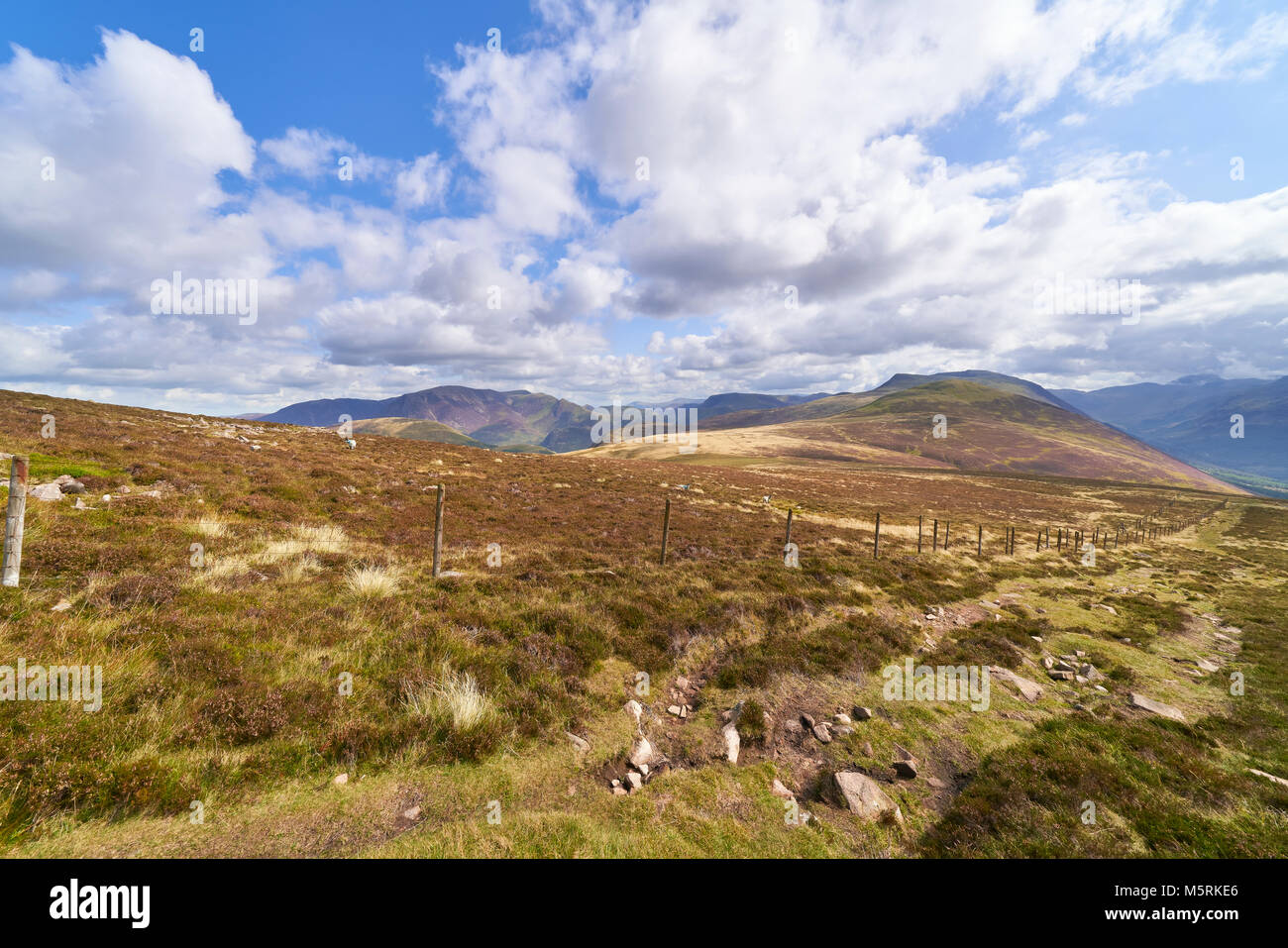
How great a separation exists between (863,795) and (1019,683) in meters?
7.15

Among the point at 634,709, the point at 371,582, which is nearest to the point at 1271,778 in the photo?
the point at 634,709

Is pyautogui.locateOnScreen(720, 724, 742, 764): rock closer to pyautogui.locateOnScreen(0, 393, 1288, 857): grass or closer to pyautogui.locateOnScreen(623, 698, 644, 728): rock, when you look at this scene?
pyautogui.locateOnScreen(0, 393, 1288, 857): grass

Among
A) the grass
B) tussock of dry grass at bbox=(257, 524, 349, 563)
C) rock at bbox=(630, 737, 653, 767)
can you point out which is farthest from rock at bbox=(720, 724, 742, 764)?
tussock of dry grass at bbox=(257, 524, 349, 563)

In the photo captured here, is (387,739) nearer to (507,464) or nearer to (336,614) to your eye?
(336,614)

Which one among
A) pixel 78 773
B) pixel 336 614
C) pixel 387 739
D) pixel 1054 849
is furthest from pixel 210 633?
pixel 1054 849

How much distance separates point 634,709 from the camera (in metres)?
7.89

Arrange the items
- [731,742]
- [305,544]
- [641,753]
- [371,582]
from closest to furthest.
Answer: [641,753] < [731,742] < [371,582] < [305,544]

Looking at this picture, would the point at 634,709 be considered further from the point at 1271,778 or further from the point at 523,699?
the point at 1271,778

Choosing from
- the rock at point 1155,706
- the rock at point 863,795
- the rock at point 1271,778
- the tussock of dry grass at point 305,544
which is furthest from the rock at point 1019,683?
the tussock of dry grass at point 305,544

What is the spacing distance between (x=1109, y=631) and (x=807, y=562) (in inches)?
389

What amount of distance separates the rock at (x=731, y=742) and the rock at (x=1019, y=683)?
7600 mm

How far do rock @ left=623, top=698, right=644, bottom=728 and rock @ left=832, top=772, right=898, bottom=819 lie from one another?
10.8ft

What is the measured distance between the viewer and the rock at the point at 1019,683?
32.9 feet

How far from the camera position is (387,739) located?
19.7ft
